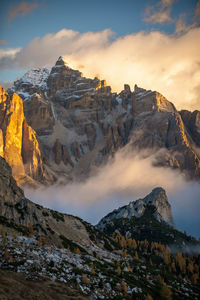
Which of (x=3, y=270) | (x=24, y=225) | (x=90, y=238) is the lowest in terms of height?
(x=3, y=270)

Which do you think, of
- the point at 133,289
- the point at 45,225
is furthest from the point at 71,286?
the point at 45,225

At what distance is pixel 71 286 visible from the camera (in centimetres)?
4316

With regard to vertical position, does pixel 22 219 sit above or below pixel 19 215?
below

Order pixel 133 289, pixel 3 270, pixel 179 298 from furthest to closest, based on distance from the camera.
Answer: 1. pixel 179 298
2. pixel 133 289
3. pixel 3 270

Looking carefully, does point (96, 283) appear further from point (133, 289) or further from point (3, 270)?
point (3, 270)

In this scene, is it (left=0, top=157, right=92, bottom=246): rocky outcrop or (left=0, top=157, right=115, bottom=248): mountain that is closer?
(left=0, top=157, right=115, bottom=248): mountain

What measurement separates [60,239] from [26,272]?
57.4m

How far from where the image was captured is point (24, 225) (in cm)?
8988

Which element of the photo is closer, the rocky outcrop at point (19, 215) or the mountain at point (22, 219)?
the mountain at point (22, 219)

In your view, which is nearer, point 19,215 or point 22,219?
point 22,219

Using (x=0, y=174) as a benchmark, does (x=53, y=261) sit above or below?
below

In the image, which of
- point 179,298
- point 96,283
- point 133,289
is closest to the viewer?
point 96,283

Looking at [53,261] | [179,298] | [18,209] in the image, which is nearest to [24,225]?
[18,209]

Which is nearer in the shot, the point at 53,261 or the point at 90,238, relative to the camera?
the point at 53,261
